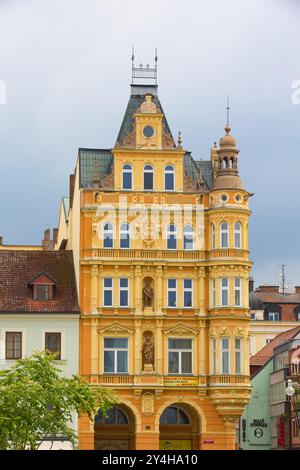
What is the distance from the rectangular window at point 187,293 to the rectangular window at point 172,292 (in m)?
0.51

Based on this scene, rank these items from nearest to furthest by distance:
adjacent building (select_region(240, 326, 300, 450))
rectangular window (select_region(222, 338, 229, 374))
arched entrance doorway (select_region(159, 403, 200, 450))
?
1. rectangular window (select_region(222, 338, 229, 374))
2. arched entrance doorway (select_region(159, 403, 200, 450))
3. adjacent building (select_region(240, 326, 300, 450))

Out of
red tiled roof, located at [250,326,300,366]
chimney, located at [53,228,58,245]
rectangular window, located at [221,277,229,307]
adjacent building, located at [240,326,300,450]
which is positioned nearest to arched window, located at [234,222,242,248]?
rectangular window, located at [221,277,229,307]

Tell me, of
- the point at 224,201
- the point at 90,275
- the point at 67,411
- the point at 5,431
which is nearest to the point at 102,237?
the point at 90,275

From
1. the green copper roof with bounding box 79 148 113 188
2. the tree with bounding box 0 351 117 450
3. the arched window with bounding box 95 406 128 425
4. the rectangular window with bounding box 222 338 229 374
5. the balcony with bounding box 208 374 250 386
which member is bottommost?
the tree with bounding box 0 351 117 450

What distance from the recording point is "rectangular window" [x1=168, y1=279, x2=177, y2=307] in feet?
230

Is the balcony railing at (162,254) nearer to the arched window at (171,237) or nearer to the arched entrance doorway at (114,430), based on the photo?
the arched window at (171,237)

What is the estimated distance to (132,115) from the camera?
73688 mm

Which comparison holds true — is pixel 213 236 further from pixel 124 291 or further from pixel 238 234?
pixel 124 291

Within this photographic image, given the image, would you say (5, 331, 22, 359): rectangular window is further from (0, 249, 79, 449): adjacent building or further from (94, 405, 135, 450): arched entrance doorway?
(94, 405, 135, 450): arched entrance doorway

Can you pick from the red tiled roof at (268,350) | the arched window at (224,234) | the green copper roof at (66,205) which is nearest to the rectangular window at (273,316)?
the red tiled roof at (268,350)

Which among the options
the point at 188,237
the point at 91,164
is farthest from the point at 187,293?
the point at 91,164

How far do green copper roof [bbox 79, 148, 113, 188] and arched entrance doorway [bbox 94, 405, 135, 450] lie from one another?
12.6 metres

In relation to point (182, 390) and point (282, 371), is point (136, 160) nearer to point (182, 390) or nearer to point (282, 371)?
point (182, 390)
